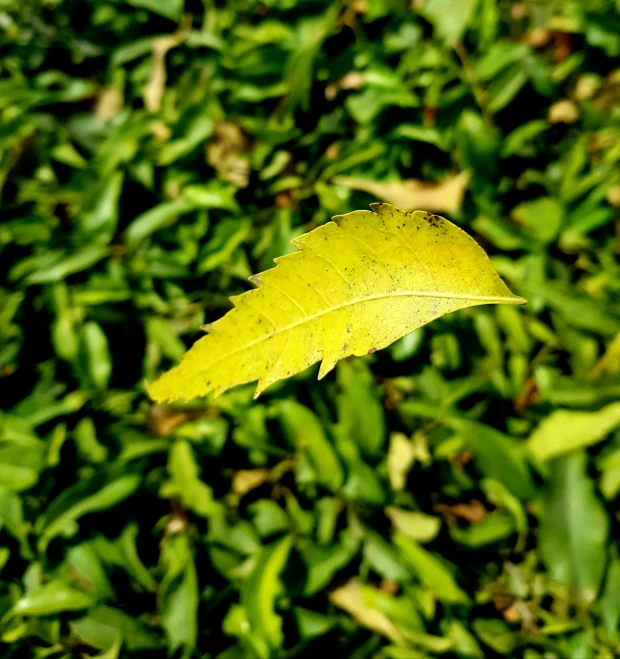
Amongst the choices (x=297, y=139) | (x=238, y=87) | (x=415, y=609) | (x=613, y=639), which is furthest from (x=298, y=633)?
(x=238, y=87)

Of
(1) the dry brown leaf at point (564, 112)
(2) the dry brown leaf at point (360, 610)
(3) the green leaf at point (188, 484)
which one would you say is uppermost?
(1) the dry brown leaf at point (564, 112)

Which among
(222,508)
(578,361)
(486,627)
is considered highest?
(578,361)

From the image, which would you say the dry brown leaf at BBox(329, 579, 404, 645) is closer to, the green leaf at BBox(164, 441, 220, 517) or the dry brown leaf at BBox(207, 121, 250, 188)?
the green leaf at BBox(164, 441, 220, 517)

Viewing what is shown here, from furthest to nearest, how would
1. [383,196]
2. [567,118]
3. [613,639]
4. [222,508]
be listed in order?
1. [567,118]
2. [383,196]
3. [222,508]
4. [613,639]

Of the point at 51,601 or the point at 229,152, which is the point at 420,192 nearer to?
the point at 229,152

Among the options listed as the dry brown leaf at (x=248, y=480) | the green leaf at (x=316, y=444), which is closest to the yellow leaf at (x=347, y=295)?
the green leaf at (x=316, y=444)

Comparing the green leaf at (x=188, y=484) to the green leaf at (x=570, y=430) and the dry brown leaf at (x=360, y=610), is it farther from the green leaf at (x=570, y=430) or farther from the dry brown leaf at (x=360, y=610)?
the green leaf at (x=570, y=430)

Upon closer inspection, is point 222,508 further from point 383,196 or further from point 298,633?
point 383,196
